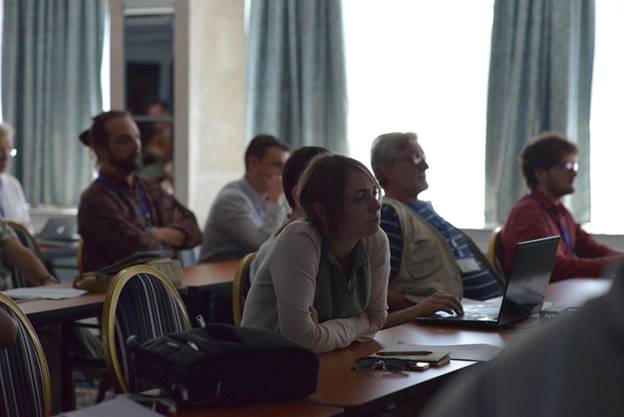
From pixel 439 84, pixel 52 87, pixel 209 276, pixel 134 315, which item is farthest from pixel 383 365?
pixel 52 87

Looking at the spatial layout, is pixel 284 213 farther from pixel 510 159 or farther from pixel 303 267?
pixel 303 267

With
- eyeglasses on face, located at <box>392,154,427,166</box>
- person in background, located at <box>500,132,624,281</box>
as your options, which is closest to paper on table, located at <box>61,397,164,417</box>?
eyeglasses on face, located at <box>392,154,427,166</box>

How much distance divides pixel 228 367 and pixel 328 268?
0.83 m

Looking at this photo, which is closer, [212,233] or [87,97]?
[212,233]

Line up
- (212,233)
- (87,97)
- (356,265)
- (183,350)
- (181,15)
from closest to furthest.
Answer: (183,350)
(356,265)
(212,233)
(181,15)
(87,97)

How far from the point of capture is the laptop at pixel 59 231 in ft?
21.4

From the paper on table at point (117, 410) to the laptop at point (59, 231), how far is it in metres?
4.69

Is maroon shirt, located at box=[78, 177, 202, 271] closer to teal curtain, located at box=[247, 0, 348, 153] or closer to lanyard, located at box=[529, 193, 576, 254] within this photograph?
lanyard, located at box=[529, 193, 576, 254]

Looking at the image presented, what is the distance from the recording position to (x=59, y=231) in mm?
6621

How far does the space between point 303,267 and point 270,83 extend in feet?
13.8

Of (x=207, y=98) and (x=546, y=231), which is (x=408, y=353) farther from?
(x=207, y=98)

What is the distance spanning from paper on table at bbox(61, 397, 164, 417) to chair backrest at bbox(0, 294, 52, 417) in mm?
492

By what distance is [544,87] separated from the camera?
A: 5.89 m

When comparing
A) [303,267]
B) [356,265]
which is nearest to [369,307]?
[356,265]
